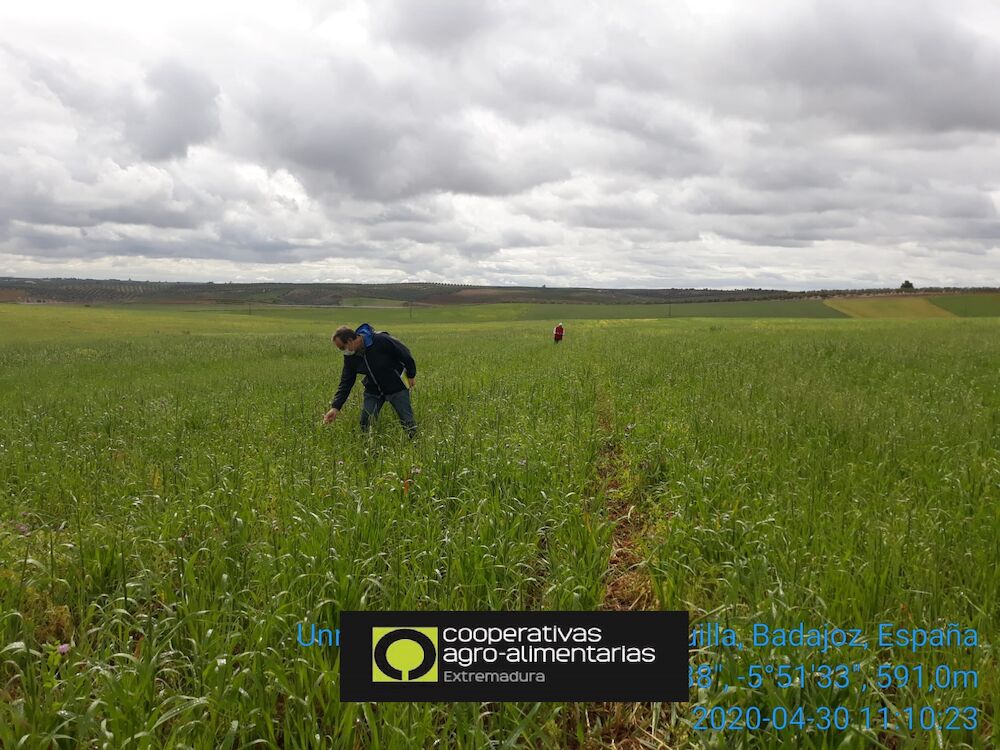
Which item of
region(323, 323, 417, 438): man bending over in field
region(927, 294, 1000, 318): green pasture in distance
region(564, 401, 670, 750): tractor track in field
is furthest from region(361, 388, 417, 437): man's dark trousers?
region(927, 294, 1000, 318): green pasture in distance

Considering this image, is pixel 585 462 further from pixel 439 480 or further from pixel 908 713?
pixel 908 713

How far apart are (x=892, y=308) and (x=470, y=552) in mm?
111869

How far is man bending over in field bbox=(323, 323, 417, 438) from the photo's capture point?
7.94m

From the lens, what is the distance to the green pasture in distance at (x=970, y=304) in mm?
82750

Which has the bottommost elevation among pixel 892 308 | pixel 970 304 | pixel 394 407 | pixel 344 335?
pixel 394 407

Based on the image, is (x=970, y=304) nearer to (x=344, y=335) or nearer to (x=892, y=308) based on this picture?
(x=892, y=308)

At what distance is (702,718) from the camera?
2.45 m

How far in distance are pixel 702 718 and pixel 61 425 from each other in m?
11.2

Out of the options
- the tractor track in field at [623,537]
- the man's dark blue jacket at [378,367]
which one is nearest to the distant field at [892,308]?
the tractor track in field at [623,537]

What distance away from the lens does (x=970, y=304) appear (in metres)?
89.1

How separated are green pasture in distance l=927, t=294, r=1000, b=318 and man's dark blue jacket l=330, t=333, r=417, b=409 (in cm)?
10330

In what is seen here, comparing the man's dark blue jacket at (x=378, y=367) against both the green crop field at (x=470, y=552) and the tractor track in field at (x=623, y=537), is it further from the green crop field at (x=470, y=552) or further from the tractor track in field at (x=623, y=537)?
the tractor track in field at (x=623, y=537)

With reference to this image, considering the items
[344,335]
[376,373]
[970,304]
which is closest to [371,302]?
[970,304]

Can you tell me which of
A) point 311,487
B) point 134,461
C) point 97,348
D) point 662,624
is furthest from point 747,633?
point 97,348
